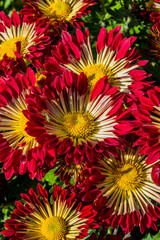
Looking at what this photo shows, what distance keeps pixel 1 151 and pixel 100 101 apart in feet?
1.78

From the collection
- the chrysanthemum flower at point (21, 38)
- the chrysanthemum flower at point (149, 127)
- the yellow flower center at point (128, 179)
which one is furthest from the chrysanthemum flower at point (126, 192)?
the chrysanthemum flower at point (21, 38)

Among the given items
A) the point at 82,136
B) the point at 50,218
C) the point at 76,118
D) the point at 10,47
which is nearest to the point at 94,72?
the point at 76,118

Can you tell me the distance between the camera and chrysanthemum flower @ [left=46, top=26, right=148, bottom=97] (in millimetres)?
1731

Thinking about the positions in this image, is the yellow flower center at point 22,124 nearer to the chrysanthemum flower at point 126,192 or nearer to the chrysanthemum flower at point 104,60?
the chrysanthemum flower at point 104,60

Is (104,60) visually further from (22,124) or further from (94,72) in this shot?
(22,124)

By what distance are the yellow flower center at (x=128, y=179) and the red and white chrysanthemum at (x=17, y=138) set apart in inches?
15.8

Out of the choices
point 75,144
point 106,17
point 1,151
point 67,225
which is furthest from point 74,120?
point 106,17

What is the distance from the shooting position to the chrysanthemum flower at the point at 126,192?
1.55 metres

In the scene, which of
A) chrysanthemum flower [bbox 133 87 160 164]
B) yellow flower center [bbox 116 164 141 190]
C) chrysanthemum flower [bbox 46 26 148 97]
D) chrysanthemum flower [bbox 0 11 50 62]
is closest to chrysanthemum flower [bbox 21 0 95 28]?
chrysanthemum flower [bbox 0 11 50 62]

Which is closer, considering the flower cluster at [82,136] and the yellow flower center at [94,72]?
the flower cluster at [82,136]

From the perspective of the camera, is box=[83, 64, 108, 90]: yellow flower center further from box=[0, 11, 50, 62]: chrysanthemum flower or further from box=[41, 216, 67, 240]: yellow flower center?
box=[41, 216, 67, 240]: yellow flower center

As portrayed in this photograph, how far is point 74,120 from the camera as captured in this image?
1.71 metres

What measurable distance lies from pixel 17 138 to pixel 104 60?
68cm

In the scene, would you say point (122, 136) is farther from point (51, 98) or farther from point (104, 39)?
point (104, 39)
